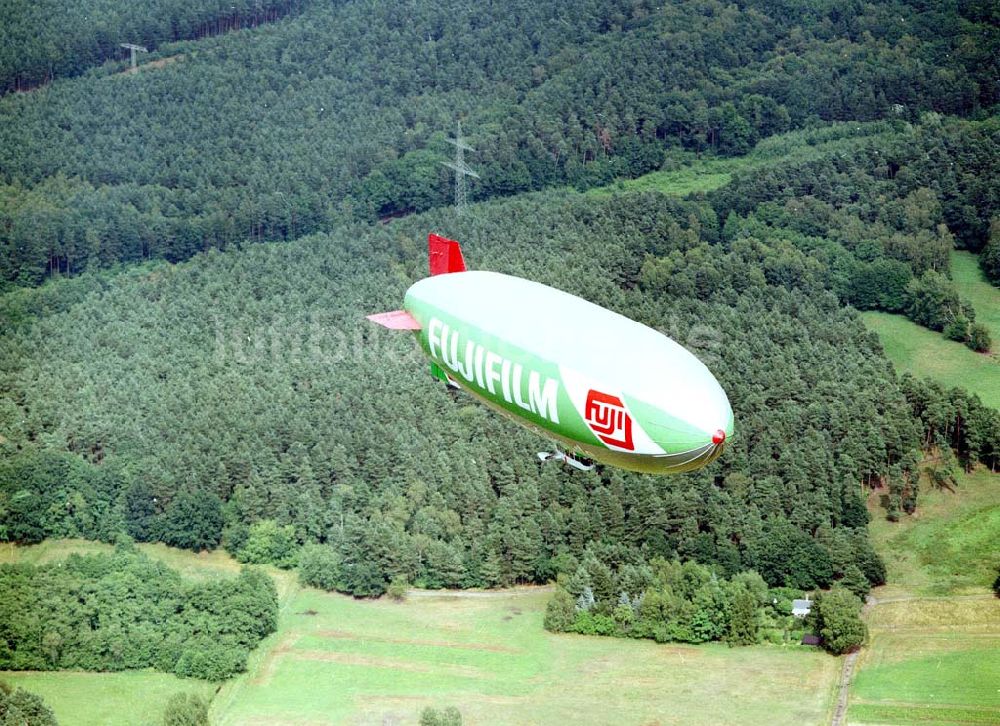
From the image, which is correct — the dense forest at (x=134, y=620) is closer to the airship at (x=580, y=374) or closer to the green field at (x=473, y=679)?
the green field at (x=473, y=679)

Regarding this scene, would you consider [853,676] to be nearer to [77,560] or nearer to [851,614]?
[851,614]

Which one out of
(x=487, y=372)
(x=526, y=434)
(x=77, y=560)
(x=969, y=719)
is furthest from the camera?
(x=526, y=434)


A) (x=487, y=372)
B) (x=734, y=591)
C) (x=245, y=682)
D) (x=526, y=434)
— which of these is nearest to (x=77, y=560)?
(x=245, y=682)

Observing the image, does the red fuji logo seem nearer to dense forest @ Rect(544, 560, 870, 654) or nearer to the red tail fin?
the red tail fin

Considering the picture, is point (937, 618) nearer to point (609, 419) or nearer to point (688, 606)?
point (688, 606)

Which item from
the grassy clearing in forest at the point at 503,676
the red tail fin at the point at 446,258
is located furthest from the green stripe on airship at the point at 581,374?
the grassy clearing in forest at the point at 503,676

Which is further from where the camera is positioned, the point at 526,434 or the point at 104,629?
the point at 526,434

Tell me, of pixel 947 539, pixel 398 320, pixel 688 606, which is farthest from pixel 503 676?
pixel 947 539
